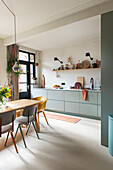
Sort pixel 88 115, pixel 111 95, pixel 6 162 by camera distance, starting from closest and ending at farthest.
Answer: pixel 6 162 < pixel 111 95 < pixel 88 115

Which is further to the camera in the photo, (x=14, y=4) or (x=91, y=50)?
(x=91, y=50)

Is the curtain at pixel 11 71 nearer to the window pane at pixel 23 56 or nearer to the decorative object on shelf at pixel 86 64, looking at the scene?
the window pane at pixel 23 56

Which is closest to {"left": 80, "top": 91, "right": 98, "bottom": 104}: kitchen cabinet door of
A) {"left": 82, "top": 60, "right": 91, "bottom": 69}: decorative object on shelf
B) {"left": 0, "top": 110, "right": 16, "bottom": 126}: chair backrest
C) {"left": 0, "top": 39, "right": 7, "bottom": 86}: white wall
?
{"left": 82, "top": 60, "right": 91, "bottom": 69}: decorative object on shelf

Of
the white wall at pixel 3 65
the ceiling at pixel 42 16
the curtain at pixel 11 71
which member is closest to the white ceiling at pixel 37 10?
the ceiling at pixel 42 16

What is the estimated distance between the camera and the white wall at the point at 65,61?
4.19 meters

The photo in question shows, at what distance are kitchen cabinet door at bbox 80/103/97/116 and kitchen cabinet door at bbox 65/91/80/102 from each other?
0.28 metres

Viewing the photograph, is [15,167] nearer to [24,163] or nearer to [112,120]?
[24,163]

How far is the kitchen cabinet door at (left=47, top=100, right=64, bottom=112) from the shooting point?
4.33m

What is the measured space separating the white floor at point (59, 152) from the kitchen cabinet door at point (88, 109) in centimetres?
74

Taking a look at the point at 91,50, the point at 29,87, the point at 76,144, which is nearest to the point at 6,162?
the point at 76,144

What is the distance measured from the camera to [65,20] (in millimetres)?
2662

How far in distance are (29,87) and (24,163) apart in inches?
149

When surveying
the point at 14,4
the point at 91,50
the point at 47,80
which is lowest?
the point at 47,80

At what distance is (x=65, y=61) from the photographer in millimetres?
4867
